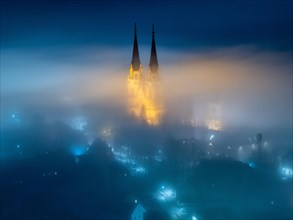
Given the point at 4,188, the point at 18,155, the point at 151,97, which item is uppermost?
the point at 151,97

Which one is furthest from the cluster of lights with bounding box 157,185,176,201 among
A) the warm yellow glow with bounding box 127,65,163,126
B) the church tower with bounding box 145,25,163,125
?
the warm yellow glow with bounding box 127,65,163,126

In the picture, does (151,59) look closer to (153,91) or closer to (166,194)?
(153,91)

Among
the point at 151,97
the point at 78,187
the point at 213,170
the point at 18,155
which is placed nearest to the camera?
the point at 78,187

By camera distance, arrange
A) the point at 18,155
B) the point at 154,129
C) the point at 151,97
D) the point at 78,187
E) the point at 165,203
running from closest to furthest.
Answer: the point at 165,203
the point at 78,187
the point at 18,155
the point at 154,129
the point at 151,97

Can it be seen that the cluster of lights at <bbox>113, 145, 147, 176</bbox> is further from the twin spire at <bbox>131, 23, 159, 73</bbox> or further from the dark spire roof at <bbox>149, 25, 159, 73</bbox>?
the twin spire at <bbox>131, 23, 159, 73</bbox>

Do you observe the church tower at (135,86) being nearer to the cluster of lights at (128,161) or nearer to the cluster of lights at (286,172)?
the cluster of lights at (128,161)

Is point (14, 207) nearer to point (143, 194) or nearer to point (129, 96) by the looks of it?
point (143, 194)

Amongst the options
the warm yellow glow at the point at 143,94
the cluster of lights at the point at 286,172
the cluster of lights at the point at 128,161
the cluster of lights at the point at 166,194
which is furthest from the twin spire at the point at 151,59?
the cluster of lights at the point at 166,194

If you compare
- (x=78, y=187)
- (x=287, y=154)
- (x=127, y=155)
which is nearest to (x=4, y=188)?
(x=78, y=187)

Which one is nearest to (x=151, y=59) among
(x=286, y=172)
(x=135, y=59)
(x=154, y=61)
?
(x=154, y=61)
